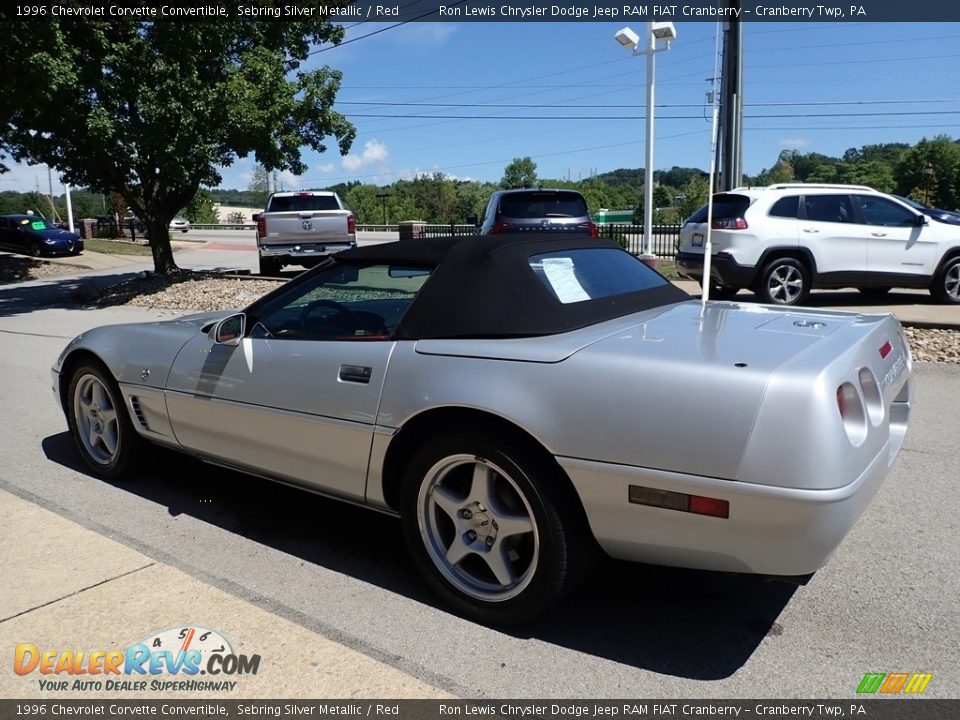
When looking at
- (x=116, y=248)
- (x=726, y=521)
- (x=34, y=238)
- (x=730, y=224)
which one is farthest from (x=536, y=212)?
(x=116, y=248)

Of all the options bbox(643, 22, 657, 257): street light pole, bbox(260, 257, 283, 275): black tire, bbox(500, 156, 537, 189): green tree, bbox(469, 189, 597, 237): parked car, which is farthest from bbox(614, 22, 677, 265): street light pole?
bbox(500, 156, 537, 189): green tree

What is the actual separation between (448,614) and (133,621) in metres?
1.22

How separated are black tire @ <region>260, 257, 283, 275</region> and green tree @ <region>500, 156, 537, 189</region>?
76688 mm

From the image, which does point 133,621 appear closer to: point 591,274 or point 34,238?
point 591,274

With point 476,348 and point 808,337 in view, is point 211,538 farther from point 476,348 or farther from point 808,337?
point 808,337

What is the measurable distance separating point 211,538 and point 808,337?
9.50ft

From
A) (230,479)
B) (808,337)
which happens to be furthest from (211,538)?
(808,337)

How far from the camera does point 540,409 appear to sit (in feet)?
8.70

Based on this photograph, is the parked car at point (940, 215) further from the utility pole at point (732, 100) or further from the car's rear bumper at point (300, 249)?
the car's rear bumper at point (300, 249)

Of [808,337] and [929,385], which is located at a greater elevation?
[808,337]

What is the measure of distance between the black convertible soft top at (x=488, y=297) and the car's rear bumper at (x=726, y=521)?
0.66 meters

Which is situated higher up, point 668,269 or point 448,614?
point 668,269

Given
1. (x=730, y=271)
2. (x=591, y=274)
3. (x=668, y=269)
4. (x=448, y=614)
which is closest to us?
(x=448, y=614)

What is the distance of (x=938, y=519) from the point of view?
377cm
